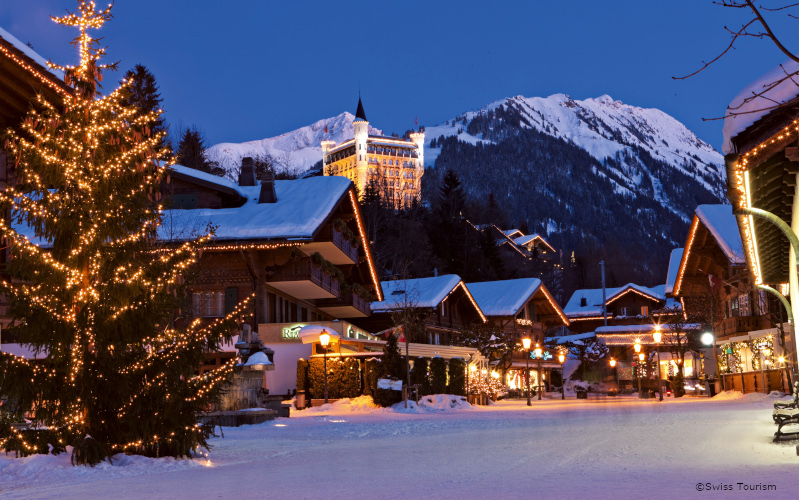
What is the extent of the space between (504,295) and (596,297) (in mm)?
35164

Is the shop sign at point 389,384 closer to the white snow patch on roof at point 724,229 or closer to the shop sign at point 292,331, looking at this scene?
the shop sign at point 292,331

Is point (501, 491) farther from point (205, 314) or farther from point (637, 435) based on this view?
point (205, 314)

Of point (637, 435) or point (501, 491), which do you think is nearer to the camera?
point (501, 491)

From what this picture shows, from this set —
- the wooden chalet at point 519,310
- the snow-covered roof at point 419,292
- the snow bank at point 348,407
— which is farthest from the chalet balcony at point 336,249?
the wooden chalet at point 519,310

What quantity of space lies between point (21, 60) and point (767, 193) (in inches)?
503

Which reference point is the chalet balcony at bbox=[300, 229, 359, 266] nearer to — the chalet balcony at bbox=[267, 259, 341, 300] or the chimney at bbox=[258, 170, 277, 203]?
the chalet balcony at bbox=[267, 259, 341, 300]

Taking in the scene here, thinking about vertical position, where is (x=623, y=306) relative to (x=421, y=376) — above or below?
above

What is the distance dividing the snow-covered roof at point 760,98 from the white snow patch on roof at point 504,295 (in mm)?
51282

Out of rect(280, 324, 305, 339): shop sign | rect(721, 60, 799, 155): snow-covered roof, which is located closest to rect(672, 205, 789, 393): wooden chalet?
rect(280, 324, 305, 339): shop sign

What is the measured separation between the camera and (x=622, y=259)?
148 meters

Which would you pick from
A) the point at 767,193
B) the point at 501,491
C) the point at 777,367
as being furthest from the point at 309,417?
the point at 777,367

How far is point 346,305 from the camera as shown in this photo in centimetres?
4388

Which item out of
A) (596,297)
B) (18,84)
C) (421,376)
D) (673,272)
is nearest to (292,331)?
(421,376)

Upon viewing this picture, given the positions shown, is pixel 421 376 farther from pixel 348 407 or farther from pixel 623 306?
pixel 623 306
